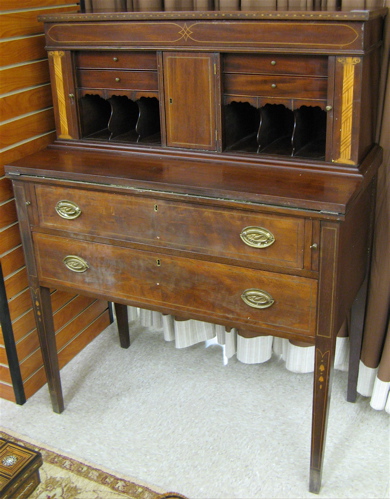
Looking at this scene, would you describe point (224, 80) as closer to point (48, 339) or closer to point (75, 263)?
point (75, 263)

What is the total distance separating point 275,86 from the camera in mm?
1980

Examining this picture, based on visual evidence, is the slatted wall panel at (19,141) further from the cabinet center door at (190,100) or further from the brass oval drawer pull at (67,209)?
the cabinet center door at (190,100)

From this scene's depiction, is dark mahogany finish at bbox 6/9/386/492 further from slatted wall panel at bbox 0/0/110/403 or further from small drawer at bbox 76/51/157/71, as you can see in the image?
slatted wall panel at bbox 0/0/110/403

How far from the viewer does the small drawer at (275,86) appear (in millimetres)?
1931

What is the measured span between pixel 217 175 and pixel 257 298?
0.42m

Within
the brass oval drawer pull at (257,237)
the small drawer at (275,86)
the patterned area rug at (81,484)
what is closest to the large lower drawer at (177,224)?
the brass oval drawer pull at (257,237)

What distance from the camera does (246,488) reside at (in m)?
2.13

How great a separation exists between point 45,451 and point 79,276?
2.33 feet

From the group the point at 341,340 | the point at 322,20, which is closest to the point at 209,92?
the point at 322,20

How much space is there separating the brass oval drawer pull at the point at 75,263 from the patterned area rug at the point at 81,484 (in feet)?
2.39

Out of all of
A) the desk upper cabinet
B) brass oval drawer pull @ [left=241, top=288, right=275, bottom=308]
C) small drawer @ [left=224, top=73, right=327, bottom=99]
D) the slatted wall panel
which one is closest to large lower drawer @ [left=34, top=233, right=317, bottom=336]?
brass oval drawer pull @ [left=241, top=288, right=275, bottom=308]

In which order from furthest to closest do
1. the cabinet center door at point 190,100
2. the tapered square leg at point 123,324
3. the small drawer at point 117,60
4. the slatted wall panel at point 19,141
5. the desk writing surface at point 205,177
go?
the tapered square leg at point 123,324 → the slatted wall panel at point 19,141 → the small drawer at point 117,60 → the cabinet center door at point 190,100 → the desk writing surface at point 205,177

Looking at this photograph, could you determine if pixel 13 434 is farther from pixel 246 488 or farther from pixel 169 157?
pixel 169 157

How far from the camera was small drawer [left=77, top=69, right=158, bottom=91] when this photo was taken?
2.19 meters
